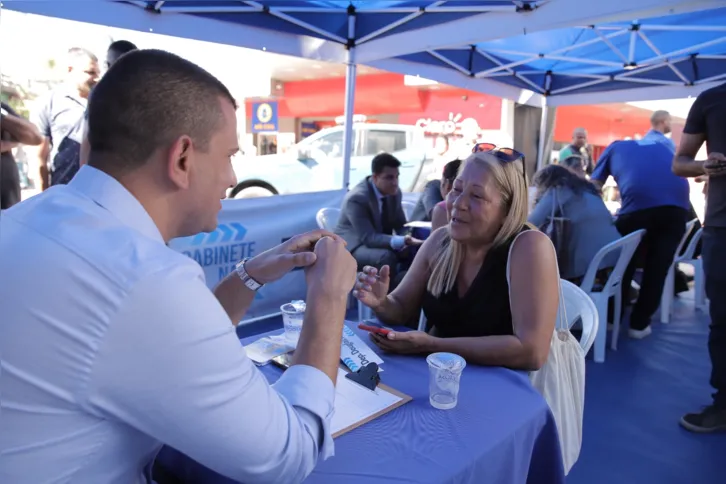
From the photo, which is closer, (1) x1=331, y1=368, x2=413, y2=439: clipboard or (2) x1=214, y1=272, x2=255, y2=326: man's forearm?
(1) x1=331, y1=368, x2=413, y2=439: clipboard

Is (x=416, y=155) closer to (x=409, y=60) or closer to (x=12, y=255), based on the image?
(x=409, y=60)

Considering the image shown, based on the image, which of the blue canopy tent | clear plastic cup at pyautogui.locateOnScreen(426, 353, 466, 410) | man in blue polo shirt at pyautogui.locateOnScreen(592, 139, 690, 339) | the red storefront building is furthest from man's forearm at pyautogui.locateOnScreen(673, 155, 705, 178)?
the red storefront building

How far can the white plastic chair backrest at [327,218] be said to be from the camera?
451 cm

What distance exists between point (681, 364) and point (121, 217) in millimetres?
3913

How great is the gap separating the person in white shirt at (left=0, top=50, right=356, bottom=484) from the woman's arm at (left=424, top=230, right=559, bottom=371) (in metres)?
0.68

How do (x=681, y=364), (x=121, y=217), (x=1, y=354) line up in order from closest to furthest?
(x=1, y=354) < (x=121, y=217) < (x=681, y=364)

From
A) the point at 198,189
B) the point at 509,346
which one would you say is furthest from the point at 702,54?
the point at 198,189

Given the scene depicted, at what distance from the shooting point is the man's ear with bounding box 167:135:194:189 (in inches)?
31.9

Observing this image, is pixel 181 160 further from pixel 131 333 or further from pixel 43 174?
pixel 43 174

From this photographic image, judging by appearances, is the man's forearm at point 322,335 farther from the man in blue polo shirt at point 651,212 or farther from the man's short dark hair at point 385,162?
the man in blue polo shirt at point 651,212

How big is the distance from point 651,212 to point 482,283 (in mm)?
2983

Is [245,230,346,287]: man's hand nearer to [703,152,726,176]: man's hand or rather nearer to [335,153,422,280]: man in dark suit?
[703,152,726,176]: man's hand

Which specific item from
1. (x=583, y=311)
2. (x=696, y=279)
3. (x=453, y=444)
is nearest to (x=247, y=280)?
(x=453, y=444)

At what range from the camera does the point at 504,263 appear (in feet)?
5.57
